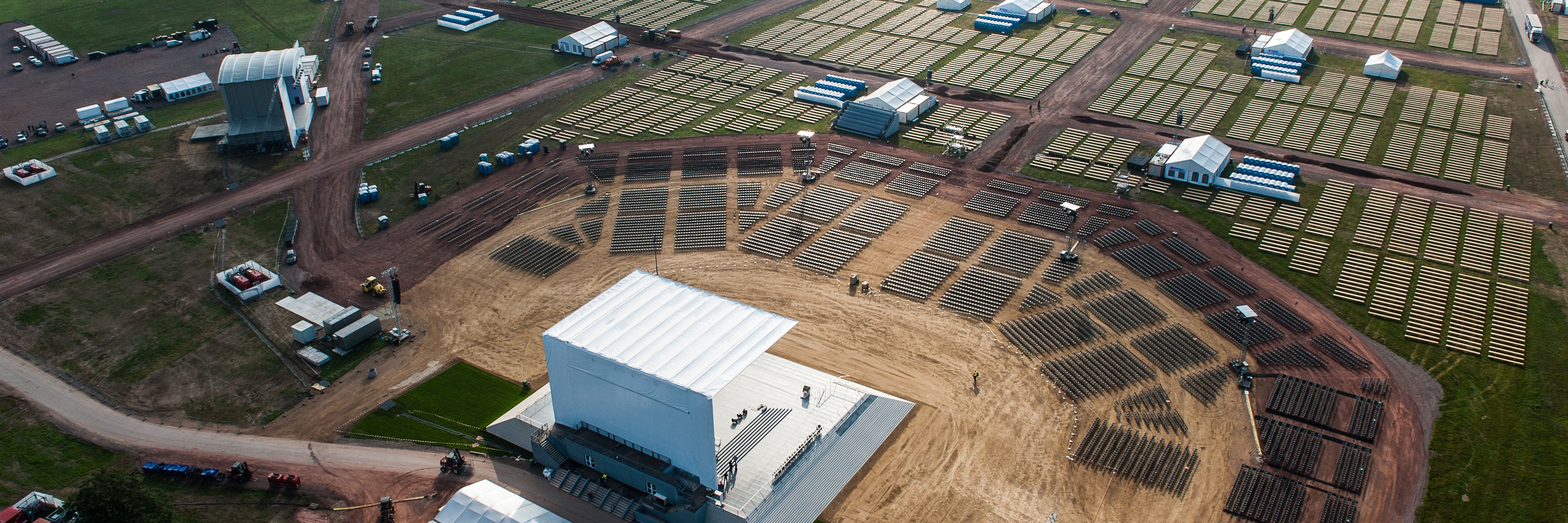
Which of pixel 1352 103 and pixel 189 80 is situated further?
pixel 189 80

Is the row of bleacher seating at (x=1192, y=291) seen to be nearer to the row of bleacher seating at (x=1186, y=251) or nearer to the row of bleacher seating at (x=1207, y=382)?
the row of bleacher seating at (x=1186, y=251)

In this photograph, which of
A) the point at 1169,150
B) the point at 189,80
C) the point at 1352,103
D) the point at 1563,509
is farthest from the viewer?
the point at 189,80

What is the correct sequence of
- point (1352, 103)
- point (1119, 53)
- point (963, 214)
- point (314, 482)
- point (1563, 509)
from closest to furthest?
1. point (1563, 509)
2. point (314, 482)
3. point (963, 214)
4. point (1352, 103)
5. point (1119, 53)

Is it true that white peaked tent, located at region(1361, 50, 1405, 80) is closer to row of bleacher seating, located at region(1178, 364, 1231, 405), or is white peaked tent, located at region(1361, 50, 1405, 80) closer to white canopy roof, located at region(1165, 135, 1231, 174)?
white canopy roof, located at region(1165, 135, 1231, 174)

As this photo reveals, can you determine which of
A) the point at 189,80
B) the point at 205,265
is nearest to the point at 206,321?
the point at 205,265

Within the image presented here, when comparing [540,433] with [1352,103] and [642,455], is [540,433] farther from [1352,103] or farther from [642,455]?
[1352,103]
